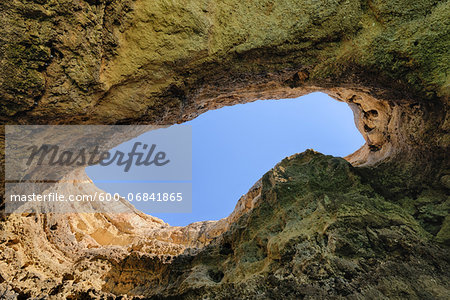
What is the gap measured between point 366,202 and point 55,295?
258 inches

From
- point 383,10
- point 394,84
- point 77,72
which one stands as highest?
point 383,10

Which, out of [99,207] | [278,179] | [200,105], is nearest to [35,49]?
[200,105]

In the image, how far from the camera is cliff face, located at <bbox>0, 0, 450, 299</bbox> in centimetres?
370

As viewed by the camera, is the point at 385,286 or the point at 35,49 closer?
the point at 385,286

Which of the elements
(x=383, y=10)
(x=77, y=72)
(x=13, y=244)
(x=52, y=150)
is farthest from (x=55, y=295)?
(x=383, y=10)

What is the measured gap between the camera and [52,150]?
518 centimetres

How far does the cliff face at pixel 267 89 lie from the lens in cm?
370

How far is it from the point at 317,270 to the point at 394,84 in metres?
4.01

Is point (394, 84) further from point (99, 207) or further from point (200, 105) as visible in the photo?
point (99, 207)

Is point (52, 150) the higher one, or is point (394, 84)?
point (394, 84)

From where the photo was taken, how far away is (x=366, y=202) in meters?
4.81

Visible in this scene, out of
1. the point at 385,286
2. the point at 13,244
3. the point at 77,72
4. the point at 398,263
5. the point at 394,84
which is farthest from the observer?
the point at 13,244

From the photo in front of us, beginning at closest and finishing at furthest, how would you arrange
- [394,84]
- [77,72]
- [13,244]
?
[77,72], [394,84], [13,244]

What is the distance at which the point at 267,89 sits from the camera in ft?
22.1
